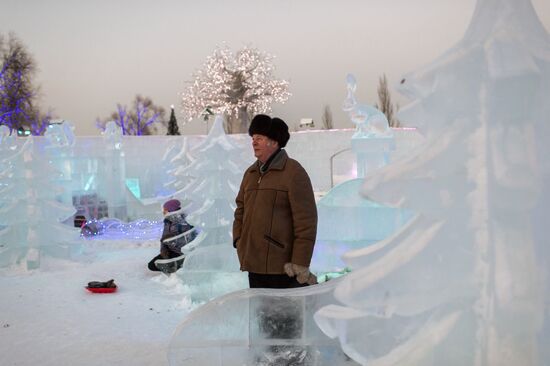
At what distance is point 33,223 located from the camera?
353 inches

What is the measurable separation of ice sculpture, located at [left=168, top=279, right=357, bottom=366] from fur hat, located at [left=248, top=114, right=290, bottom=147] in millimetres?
1224

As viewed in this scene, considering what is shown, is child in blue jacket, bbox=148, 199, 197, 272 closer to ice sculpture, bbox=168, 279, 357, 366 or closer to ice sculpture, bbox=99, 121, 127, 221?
ice sculpture, bbox=168, 279, 357, 366

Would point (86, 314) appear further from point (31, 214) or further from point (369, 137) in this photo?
point (369, 137)

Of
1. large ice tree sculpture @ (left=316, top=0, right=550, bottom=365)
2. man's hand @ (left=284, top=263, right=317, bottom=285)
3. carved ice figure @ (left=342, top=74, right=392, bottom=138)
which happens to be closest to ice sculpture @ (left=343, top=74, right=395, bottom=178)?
carved ice figure @ (left=342, top=74, right=392, bottom=138)

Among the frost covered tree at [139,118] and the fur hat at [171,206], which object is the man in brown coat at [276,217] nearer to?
the fur hat at [171,206]

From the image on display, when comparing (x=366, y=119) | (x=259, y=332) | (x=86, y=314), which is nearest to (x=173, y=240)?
(x=86, y=314)

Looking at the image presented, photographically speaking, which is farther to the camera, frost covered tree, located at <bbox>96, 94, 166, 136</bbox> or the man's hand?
frost covered tree, located at <bbox>96, 94, 166, 136</bbox>

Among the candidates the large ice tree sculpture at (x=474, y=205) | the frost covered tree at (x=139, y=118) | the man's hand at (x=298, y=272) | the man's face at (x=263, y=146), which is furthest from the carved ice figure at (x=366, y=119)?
the frost covered tree at (x=139, y=118)

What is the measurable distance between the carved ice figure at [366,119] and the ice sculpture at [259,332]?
5.44 metres

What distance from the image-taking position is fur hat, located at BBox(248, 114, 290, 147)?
143 inches

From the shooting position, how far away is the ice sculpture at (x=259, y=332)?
108 inches

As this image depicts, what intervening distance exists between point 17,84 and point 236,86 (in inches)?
551

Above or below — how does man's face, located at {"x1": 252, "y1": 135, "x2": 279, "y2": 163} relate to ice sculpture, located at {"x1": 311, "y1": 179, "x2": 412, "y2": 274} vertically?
above

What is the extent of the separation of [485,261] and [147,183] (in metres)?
18.5
